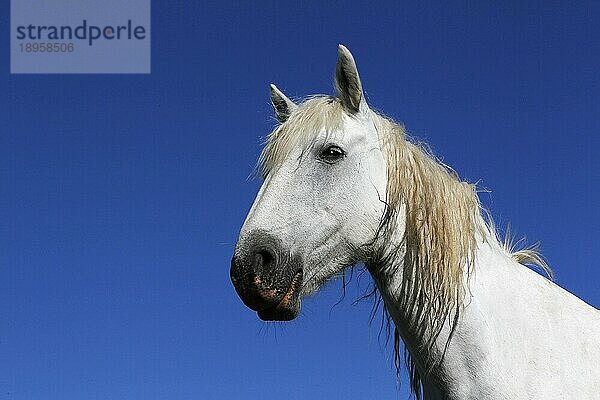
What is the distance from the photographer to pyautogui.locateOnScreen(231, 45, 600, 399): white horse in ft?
12.9

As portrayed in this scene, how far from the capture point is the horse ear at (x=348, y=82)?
421 centimetres

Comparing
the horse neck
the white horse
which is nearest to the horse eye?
the white horse

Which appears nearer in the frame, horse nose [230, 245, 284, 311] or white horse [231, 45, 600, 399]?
horse nose [230, 245, 284, 311]

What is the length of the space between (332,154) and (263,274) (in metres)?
0.77

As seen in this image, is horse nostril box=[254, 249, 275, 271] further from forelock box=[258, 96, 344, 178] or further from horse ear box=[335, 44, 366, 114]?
horse ear box=[335, 44, 366, 114]

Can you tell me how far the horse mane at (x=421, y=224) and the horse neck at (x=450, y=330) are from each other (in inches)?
0.7

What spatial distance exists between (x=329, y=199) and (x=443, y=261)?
0.66 m

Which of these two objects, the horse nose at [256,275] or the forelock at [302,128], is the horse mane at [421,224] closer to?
the forelock at [302,128]

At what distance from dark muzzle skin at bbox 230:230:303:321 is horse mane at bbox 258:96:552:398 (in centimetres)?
53

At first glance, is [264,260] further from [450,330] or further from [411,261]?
[450,330]

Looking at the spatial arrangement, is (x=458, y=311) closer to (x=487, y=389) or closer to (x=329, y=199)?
(x=487, y=389)

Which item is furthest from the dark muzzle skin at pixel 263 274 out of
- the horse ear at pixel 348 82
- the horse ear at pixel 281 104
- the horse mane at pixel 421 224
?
the horse ear at pixel 281 104

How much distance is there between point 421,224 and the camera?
415 cm

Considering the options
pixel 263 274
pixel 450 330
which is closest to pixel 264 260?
pixel 263 274
